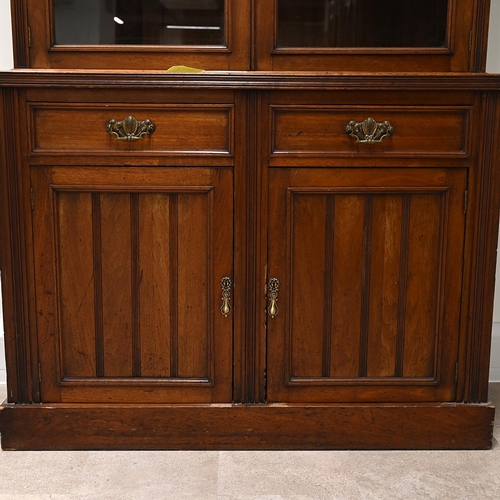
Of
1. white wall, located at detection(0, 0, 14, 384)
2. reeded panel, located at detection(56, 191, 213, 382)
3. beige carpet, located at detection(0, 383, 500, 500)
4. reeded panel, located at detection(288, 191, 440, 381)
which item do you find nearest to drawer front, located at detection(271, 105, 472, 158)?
reeded panel, located at detection(288, 191, 440, 381)

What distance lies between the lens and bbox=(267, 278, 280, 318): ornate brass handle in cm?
171

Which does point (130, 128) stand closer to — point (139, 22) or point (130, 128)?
point (130, 128)

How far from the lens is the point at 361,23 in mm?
1713

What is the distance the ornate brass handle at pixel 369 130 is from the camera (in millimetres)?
1642

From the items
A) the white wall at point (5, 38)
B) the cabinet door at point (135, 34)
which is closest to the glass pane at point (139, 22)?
the cabinet door at point (135, 34)

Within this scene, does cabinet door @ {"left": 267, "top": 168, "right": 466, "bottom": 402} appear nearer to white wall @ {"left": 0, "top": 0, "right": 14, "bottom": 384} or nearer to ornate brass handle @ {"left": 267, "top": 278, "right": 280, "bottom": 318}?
ornate brass handle @ {"left": 267, "top": 278, "right": 280, "bottom": 318}

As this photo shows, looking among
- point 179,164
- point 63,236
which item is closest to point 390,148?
point 179,164

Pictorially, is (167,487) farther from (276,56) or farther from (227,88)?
(276,56)

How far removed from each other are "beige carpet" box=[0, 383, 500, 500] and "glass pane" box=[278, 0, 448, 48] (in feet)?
3.23

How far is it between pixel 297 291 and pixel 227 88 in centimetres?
50

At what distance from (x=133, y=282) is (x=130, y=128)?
362 millimetres

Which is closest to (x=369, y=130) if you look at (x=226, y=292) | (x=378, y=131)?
(x=378, y=131)

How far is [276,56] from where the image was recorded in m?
1.67

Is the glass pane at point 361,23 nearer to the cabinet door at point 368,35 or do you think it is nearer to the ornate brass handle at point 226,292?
the cabinet door at point 368,35
